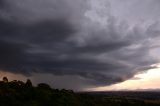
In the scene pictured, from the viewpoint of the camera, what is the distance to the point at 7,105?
66812mm

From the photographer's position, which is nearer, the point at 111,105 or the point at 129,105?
the point at 111,105

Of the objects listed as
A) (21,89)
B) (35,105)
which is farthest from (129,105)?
(35,105)

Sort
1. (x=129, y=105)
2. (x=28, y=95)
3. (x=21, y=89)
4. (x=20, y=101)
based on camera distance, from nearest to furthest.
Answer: (x=20, y=101)
(x=28, y=95)
(x=21, y=89)
(x=129, y=105)

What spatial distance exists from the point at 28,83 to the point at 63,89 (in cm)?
1195

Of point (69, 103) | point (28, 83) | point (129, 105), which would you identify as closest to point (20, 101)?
point (69, 103)

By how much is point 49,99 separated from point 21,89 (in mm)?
13351

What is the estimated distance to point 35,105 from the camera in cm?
6875

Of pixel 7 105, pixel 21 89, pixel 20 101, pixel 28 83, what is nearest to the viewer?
pixel 7 105

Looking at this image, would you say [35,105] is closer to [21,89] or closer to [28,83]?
[21,89]

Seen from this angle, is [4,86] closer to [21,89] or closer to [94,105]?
[21,89]

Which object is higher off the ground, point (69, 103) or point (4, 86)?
point (4, 86)

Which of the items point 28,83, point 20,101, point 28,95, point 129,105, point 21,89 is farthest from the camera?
point 129,105

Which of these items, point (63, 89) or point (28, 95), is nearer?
point (28, 95)

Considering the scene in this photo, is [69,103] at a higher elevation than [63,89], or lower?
lower
